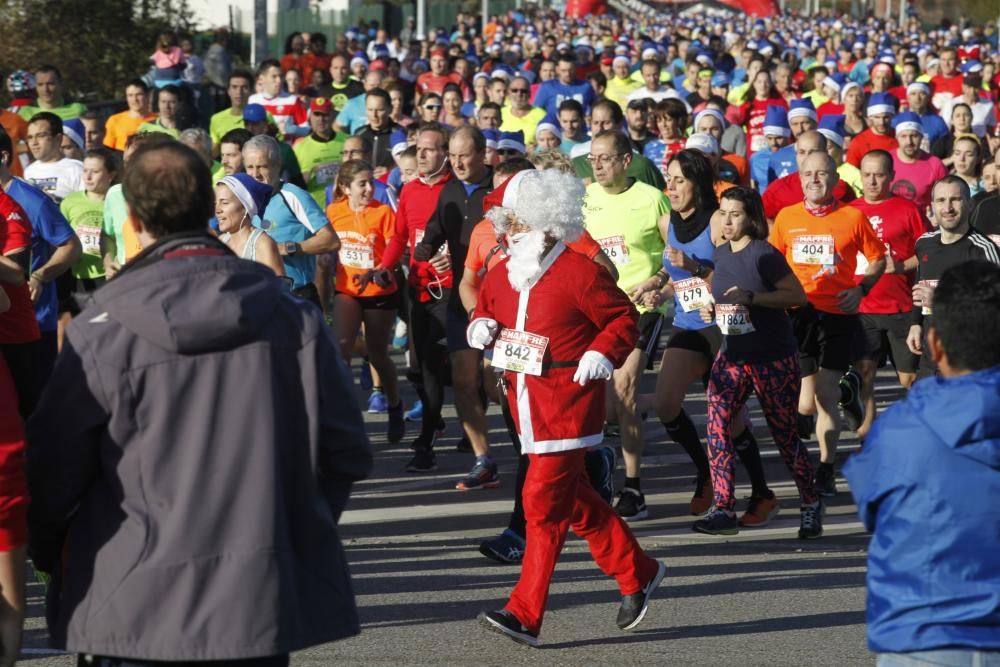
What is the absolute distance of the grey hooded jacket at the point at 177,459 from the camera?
3.53 metres

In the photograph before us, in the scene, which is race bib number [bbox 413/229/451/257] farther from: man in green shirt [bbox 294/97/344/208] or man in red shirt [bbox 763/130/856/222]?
man in green shirt [bbox 294/97/344/208]

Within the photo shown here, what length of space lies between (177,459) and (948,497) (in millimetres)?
1575

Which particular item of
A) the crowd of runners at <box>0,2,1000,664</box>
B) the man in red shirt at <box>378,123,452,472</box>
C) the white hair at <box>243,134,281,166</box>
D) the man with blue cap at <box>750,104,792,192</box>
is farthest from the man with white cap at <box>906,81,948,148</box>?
the white hair at <box>243,134,281,166</box>

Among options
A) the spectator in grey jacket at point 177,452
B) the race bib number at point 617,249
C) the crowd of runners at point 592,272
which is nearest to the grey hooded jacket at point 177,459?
the spectator in grey jacket at point 177,452

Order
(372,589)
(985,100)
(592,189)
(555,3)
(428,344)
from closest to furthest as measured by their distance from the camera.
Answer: (372,589), (592,189), (428,344), (985,100), (555,3)

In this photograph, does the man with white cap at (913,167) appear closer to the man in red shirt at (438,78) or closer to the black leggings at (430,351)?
the black leggings at (430,351)

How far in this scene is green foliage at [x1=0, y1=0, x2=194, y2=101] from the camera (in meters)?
24.2

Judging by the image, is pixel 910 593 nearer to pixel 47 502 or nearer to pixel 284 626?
pixel 284 626

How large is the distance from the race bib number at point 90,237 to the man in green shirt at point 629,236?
9.74ft

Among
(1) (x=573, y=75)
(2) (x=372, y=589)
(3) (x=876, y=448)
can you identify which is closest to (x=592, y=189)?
(2) (x=372, y=589)

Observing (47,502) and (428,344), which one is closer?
(47,502)

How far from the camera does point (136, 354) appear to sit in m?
3.52

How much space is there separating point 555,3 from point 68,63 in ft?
218

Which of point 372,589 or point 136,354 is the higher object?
point 136,354
